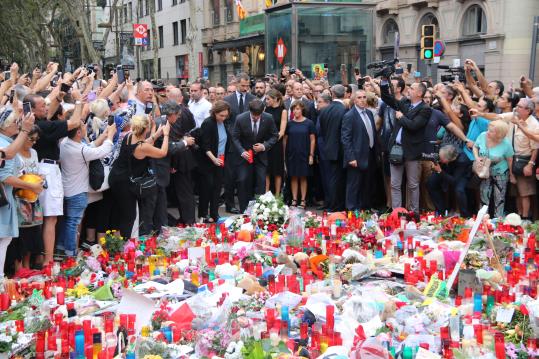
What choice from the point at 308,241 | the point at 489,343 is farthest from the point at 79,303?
the point at 489,343

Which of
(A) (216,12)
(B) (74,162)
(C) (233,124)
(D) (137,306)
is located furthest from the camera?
(A) (216,12)

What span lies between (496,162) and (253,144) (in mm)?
3602

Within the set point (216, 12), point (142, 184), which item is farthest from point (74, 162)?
point (216, 12)

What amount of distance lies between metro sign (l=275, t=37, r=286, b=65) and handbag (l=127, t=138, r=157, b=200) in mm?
10607

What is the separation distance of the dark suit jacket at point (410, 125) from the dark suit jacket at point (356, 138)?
1.54 ft

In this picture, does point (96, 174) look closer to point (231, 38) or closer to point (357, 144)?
point (357, 144)

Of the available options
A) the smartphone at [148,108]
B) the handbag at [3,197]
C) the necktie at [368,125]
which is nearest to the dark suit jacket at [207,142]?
the smartphone at [148,108]

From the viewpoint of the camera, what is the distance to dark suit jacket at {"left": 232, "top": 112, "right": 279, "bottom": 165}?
34.0 ft

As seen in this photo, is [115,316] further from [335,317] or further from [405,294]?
[405,294]

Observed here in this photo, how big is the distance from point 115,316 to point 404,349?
214 centimetres

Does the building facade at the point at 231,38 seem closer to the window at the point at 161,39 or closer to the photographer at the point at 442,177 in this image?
the window at the point at 161,39

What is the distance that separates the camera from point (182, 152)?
30.7 ft

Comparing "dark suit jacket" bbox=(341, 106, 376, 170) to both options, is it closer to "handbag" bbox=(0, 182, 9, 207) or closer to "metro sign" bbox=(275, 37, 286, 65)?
"handbag" bbox=(0, 182, 9, 207)

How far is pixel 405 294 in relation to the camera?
540 centimetres
